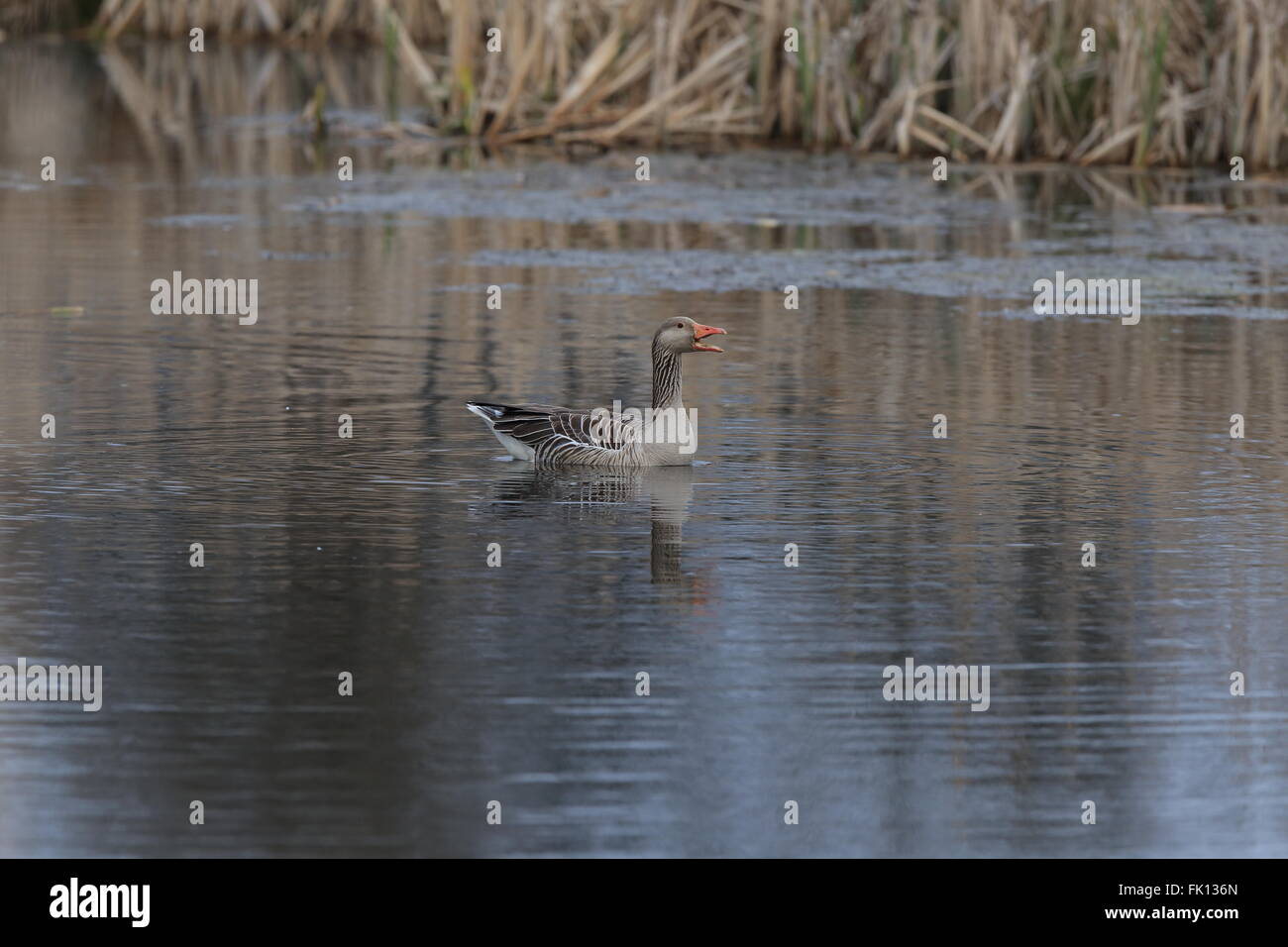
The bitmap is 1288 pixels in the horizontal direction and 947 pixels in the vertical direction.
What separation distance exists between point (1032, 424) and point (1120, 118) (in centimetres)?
1199

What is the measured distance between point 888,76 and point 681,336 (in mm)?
14582

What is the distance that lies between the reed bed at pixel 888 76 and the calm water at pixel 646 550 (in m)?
2.81

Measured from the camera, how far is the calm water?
23.9 feet

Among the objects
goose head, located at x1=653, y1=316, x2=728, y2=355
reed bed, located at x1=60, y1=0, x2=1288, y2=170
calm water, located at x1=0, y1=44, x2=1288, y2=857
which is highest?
reed bed, located at x1=60, y1=0, x2=1288, y2=170

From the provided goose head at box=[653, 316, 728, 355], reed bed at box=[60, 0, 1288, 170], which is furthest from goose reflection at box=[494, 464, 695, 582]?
reed bed at box=[60, 0, 1288, 170]

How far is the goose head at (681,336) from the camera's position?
12.4m

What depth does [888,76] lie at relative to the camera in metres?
26.4

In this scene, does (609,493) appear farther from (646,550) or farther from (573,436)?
(646,550)

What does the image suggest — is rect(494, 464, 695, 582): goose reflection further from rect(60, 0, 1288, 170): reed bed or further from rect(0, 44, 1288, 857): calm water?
rect(60, 0, 1288, 170): reed bed

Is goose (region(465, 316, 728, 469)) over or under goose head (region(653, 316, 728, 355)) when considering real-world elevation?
under

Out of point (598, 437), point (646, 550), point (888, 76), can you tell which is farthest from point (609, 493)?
point (888, 76)

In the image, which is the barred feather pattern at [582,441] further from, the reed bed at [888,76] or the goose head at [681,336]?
the reed bed at [888,76]

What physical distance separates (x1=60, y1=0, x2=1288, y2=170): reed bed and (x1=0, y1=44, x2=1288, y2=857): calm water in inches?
111

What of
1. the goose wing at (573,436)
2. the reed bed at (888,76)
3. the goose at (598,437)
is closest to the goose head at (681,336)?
the goose at (598,437)
